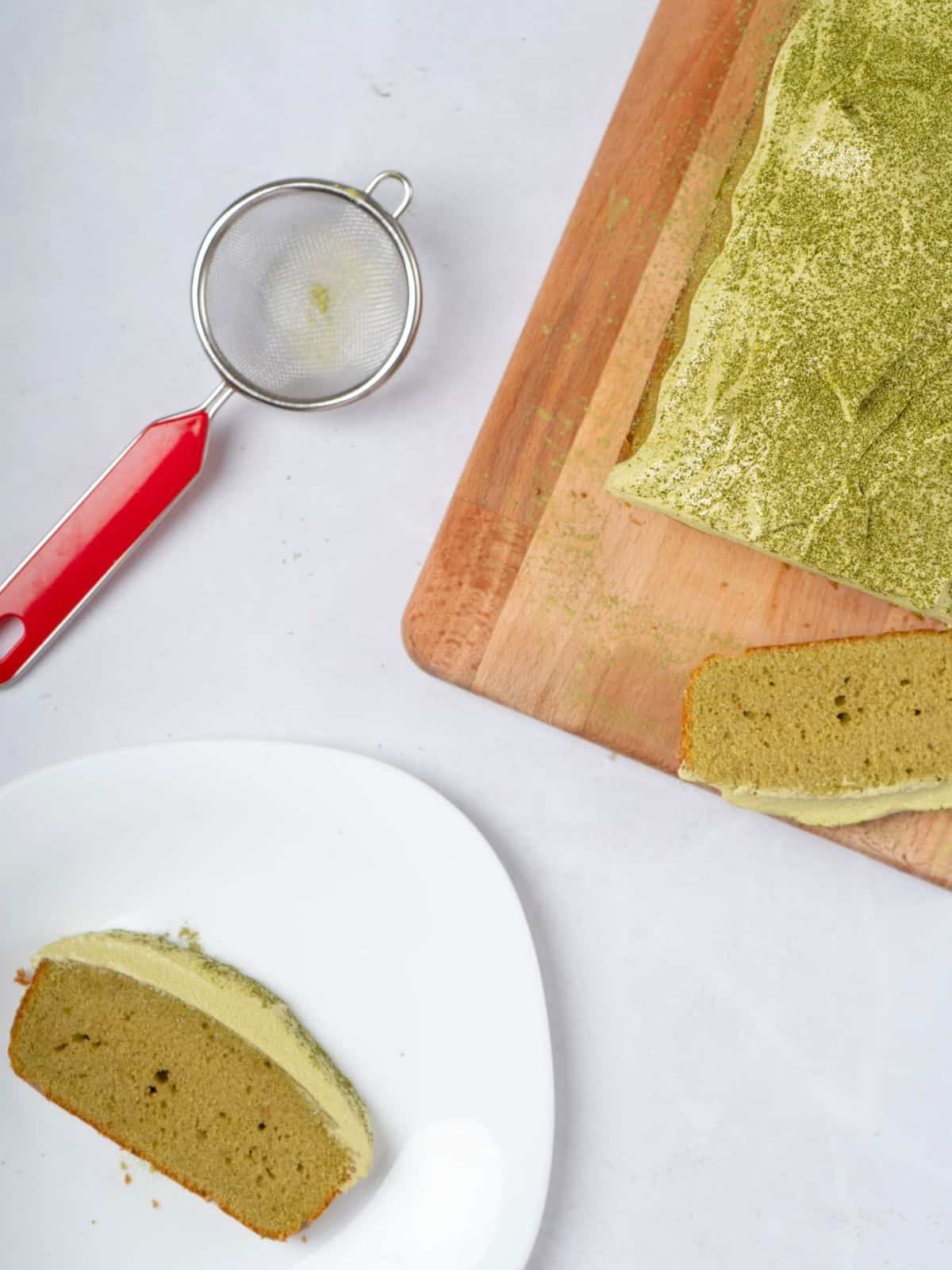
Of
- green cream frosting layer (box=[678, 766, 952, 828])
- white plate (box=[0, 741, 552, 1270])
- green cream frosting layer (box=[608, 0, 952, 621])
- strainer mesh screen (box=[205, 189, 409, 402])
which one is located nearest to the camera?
green cream frosting layer (box=[608, 0, 952, 621])

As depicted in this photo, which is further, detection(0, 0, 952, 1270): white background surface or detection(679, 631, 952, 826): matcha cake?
detection(0, 0, 952, 1270): white background surface

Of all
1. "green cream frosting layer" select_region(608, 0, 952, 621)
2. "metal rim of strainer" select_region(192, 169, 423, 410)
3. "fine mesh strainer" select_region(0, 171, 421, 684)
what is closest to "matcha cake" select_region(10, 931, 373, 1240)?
"fine mesh strainer" select_region(0, 171, 421, 684)

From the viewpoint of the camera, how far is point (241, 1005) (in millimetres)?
2498

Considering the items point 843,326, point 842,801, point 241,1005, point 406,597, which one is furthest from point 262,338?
point 842,801

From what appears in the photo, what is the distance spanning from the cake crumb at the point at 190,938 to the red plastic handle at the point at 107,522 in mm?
851

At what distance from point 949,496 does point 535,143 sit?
135 centimetres

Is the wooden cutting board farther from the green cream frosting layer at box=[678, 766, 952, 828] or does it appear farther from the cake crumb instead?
the cake crumb

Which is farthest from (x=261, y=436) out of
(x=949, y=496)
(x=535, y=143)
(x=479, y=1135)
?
(x=479, y=1135)

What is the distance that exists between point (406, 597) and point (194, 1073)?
1288 millimetres

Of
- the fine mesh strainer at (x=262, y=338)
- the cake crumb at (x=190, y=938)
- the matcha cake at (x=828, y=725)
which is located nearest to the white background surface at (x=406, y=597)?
the fine mesh strainer at (x=262, y=338)

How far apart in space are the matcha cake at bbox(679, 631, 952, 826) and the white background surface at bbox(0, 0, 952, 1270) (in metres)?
0.23

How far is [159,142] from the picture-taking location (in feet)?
8.80

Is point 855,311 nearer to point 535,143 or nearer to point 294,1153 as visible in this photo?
point 535,143

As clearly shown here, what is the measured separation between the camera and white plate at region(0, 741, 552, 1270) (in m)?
2.45
